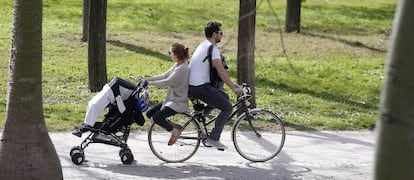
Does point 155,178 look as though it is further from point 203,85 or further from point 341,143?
point 341,143

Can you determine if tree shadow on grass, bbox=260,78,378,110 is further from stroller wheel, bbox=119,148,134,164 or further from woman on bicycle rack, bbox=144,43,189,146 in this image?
stroller wheel, bbox=119,148,134,164

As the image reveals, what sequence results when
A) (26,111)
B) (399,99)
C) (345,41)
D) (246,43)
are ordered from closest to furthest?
(399,99), (26,111), (246,43), (345,41)

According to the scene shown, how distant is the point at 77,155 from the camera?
8.33 meters

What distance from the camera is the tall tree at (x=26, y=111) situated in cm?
662

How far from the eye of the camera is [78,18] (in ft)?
66.5

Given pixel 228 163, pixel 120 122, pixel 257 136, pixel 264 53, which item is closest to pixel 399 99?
pixel 120 122

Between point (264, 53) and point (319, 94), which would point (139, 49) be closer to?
point (264, 53)

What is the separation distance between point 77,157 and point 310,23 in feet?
44.8

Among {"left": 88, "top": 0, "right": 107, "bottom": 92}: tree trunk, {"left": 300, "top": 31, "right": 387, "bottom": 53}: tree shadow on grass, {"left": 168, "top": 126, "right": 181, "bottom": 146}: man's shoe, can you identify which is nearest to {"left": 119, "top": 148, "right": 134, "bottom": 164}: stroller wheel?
{"left": 168, "top": 126, "right": 181, "bottom": 146}: man's shoe

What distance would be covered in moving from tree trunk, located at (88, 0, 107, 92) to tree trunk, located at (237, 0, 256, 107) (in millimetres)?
2549

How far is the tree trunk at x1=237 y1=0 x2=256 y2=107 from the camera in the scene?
11.1m

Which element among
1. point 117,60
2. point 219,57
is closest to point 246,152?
point 219,57

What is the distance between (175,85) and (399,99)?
18.4 feet

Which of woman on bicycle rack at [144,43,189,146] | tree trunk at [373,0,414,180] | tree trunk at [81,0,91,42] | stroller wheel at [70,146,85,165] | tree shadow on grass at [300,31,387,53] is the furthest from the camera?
tree shadow on grass at [300,31,387,53]
